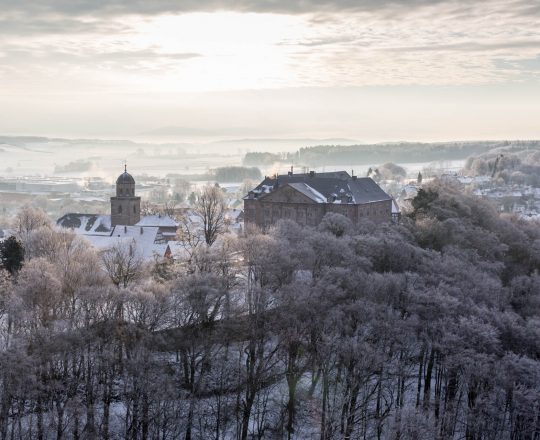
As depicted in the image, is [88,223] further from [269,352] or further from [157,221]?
[269,352]

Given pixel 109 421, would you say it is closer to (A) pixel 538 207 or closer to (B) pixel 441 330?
(B) pixel 441 330

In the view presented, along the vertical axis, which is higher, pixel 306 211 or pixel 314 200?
pixel 314 200

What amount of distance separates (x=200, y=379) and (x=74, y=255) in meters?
15.8

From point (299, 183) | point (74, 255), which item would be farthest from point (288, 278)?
point (299, 183)

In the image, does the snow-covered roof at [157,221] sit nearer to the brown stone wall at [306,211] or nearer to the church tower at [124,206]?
the church tower at [124,206]

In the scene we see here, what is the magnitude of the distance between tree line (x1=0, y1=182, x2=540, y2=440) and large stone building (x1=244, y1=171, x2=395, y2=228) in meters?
33.8

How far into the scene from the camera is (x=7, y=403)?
1085 inches

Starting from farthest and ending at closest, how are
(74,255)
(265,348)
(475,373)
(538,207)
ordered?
(538,207), (74,255), (265,348), (475,373)

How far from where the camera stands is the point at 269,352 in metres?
35.8

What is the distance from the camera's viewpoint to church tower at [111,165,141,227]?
87438mm

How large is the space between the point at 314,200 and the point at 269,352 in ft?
131

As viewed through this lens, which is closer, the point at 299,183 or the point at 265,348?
the point at 265,348

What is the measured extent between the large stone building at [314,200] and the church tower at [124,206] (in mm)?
15920

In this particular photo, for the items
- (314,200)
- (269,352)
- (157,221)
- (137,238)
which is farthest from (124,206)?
(269,352)
